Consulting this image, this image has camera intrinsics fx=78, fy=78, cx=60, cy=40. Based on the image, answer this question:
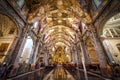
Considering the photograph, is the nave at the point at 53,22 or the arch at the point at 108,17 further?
the nave at the point at 53,22

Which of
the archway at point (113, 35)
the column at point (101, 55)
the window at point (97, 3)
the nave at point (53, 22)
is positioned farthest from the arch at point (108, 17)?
the archway at point (113, 35)

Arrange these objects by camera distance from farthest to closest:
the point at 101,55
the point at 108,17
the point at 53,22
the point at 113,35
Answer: the point at 53,22, the point at 113,35, the point at 101,55, the point at 108,17

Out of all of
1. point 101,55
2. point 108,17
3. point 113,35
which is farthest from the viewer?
point 113,35

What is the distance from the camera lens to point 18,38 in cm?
758

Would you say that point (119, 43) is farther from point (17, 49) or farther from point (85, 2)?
point (17, 49)

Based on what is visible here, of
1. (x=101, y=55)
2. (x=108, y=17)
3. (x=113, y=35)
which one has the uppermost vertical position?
(x=113, y=35)

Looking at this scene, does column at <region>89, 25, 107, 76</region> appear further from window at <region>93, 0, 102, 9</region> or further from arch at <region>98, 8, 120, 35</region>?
window at <region>93, 0, 102, 9</region>

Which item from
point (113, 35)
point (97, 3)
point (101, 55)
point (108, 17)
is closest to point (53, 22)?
point (97, 3)

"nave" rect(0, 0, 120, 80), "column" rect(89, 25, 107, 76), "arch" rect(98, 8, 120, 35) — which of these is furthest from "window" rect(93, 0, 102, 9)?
"column" rect(89, 25, 107, 76)

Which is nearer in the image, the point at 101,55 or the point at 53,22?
the point at 101,55

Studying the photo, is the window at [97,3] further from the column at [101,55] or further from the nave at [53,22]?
the column at [101,55]

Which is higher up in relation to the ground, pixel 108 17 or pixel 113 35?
pixel 113 35

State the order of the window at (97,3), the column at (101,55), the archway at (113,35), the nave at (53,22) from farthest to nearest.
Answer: the archway at (113,35) < the window at (97,3) < the column at (101,55) < the nave at (53,22)

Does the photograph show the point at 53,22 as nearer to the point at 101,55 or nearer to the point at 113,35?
the point at 113,35
